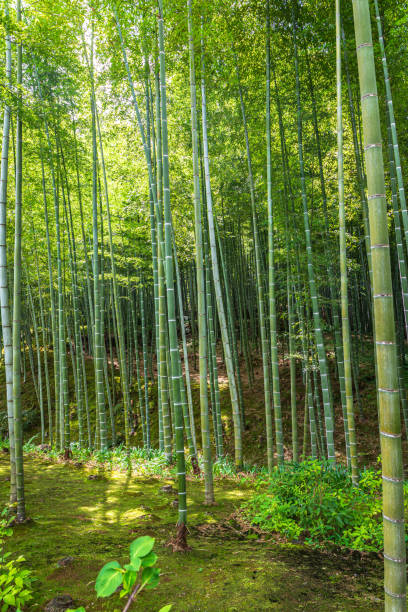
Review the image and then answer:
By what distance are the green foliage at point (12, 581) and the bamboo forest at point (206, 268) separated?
0.6 inches

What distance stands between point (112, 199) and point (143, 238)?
1481 mm

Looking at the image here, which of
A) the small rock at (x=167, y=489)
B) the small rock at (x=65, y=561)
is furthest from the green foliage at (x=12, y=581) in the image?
the small rock at (x=167, y=489)

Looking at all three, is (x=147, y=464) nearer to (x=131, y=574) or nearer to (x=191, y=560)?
(x=191, y=560)

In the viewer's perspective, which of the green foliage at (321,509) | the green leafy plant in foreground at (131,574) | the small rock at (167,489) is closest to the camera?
the green leafy plant in foreground at (131,574)

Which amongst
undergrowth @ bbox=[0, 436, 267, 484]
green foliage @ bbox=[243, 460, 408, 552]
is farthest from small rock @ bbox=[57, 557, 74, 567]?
undergrowth @ bbox=[0, 436, 267, 484]

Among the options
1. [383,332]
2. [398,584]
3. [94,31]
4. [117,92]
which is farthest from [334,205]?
[398,584]

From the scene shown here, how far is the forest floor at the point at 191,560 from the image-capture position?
71.7 inches

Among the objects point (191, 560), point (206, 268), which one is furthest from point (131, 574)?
point (206, 268)

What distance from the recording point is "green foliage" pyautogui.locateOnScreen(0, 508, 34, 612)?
56.7 inches

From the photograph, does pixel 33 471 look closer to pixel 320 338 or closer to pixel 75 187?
pixel 320 338

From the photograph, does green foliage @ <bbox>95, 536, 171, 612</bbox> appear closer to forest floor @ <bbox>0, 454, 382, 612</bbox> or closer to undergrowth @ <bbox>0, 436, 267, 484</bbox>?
forest floor @ <bbox>0, 454, 382, 612</bbox>

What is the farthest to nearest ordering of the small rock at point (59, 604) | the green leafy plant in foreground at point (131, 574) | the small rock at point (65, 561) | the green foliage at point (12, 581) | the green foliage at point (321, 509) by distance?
the green foliage at point (321, 509)
the small rock at point (65, 561)
the small rock at point (59, 604)
the green foliage at point (12, 581)
the green leafy plant in foreground at point (131, 574)

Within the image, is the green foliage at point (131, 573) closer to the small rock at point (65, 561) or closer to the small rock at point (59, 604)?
the small rock at point (59, 604)

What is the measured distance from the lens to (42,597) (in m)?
1.83
